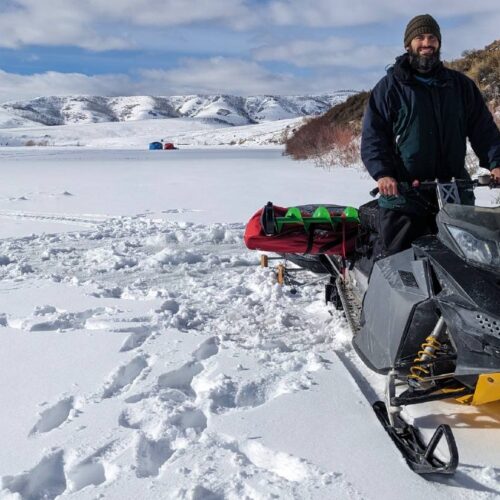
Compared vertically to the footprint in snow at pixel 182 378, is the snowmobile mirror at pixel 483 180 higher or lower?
higher

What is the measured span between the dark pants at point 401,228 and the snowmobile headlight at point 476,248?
0.48 metres

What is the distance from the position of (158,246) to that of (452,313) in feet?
14.2

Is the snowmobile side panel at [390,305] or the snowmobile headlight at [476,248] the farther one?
the snowmobile side panel at [390,305]

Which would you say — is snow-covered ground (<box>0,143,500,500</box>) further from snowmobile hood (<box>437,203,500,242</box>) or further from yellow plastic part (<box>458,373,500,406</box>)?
snowmobile hood (<box>437,203,500,242</box>)

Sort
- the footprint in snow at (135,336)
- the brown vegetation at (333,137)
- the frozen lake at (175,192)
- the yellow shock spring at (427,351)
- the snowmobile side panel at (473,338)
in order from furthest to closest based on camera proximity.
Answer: the brown vegetation at (333,137)
the frozen lake at (175,192)
the footprint in snow at (135,336)
the yellow shock spring at (427,351)
the snowmobile side panel at (473,338)

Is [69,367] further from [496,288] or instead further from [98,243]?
[98,243]

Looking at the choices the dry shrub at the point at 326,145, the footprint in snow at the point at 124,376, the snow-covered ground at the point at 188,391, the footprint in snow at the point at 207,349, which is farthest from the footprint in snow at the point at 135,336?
the dry shrub at the point at 326,145

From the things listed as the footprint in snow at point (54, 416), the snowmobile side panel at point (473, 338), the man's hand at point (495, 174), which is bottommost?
the footprint in snow at point (54, 416)

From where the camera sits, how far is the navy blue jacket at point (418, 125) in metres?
2.81

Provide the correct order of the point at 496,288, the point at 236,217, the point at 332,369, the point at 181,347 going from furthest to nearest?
1. the point at 236,217
2. the point at 181,347
3. the point at 332,369
4. the point at 496,288

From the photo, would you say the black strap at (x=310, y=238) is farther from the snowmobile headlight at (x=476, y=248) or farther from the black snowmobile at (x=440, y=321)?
the snowmobile headlight at (x=476, y=248)

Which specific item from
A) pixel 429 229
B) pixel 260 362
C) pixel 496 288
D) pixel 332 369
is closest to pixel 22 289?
pixel 260 362

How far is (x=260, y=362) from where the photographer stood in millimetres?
3143

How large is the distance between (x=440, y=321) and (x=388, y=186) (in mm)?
736
